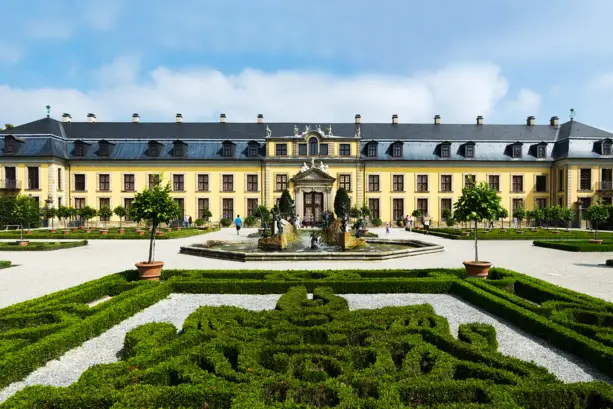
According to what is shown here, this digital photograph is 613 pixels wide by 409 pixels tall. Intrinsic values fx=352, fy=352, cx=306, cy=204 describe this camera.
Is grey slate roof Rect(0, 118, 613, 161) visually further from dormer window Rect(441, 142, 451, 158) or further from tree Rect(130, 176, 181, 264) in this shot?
tree Rect(130, 176, 181, 264)

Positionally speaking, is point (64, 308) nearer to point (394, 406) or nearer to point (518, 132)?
point (394, 406)

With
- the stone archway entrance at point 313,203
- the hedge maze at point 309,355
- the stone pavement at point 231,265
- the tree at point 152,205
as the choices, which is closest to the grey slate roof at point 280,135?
the stone archway entrance at point 313,203

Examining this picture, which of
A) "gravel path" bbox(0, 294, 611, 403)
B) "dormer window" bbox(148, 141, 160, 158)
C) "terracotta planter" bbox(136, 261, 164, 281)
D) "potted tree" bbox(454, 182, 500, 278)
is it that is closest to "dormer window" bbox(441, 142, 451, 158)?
Answer: "potted tree" bbox(454, 182, 500, 278)

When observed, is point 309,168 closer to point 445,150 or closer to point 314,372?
point 445,150

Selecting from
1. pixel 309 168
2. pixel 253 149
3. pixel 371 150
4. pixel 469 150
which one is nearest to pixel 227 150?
pixel 253 149

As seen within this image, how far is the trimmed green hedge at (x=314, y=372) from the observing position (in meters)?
3.71

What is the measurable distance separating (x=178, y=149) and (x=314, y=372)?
3927 cm

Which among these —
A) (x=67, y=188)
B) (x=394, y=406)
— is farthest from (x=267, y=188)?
(x=394, y=406)

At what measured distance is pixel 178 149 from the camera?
39719 millimetres

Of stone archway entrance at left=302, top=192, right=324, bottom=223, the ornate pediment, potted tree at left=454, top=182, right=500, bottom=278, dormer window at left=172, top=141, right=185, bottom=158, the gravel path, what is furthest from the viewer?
dormer window at left=172, top=141, right=185, bottom=158

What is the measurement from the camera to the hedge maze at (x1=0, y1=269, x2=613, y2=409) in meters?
3.74

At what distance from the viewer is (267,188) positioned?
130ft

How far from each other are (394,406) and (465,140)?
42.1 m

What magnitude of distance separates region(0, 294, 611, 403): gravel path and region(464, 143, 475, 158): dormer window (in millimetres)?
35418
